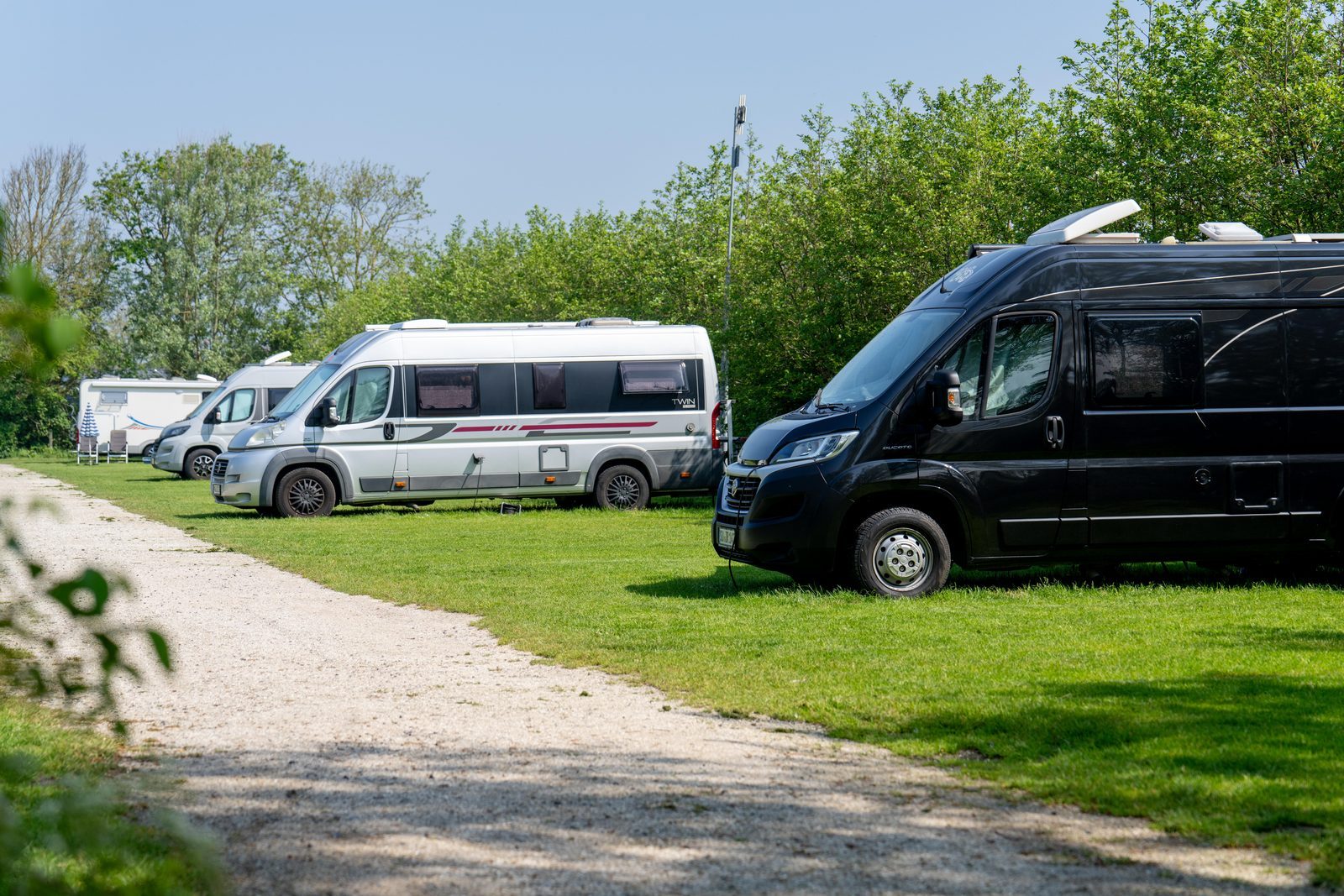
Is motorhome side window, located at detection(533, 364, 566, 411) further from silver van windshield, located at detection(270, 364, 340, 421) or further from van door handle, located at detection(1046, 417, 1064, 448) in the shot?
van door handle, located at detection(1046, 417, 1064, 448)

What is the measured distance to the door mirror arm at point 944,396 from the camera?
1039 centimetres

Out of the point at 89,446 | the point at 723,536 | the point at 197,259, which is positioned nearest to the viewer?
the point at 723,536

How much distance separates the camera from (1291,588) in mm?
11242

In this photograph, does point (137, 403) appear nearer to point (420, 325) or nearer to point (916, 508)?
point (420, 325)

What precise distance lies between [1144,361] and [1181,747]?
225 inches

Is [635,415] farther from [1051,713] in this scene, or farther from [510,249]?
[510,249]

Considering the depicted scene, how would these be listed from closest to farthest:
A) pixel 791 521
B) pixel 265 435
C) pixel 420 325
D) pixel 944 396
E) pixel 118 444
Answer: pixel 944 396 < pixel 791 521 < pixel 265 435 < pixel 420 325 < pixel 118 444

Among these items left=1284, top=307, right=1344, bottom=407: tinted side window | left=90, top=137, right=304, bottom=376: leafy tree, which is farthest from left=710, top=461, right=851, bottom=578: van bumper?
left=90, top=137, right=304, bottom=376: leafy tree

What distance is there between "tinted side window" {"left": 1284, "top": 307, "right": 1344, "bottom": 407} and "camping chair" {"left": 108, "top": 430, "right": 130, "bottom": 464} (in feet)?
136

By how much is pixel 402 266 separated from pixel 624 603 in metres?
61.6

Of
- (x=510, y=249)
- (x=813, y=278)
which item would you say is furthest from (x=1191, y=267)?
(x=510, y=249)

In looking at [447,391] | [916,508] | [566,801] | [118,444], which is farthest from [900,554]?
[118,444]

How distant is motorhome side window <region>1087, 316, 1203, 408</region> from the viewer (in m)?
10.8

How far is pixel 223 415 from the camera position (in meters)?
32.9
